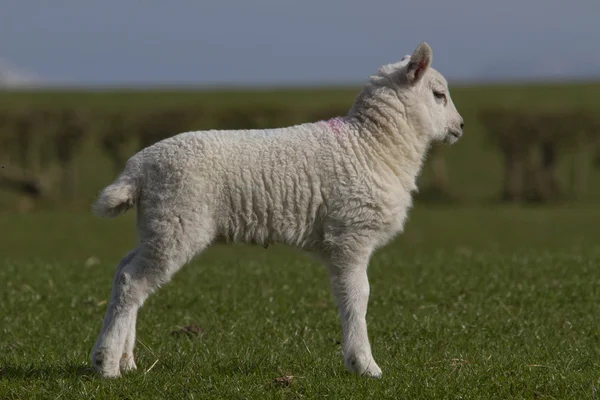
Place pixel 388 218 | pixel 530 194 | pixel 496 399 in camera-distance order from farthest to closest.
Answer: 1. pixel 530 194
2. pixel 388 218
3. pixel 496 399

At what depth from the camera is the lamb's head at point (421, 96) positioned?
669 centimetres

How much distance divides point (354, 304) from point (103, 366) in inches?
68.6

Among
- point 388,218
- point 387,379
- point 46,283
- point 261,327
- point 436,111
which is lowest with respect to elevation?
point 46,283

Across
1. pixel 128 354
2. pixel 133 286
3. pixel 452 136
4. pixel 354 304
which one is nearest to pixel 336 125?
pixel 452 136

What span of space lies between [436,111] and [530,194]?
104 ft

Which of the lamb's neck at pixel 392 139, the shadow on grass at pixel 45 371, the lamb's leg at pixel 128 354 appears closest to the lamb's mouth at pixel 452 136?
the lamb's neck at pixel 392 139

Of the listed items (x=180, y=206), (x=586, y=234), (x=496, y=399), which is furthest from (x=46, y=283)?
(x=586, y=234)

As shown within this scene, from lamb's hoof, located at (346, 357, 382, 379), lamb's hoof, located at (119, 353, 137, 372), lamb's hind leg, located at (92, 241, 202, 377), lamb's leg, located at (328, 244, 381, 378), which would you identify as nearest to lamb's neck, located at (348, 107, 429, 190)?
lamb's leg, located at (328, 244, 381, 378)

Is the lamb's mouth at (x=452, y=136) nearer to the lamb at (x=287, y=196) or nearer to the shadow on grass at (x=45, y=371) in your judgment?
the lamb at (x=287, y=196)

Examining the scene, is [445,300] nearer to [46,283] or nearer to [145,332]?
[145,332]

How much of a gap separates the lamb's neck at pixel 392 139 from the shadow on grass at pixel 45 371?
2.53 metres

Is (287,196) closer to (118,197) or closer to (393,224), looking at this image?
(393,224)

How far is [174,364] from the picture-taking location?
22.8ft

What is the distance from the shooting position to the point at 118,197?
20.5ft
